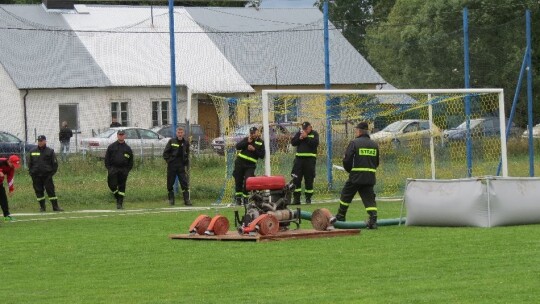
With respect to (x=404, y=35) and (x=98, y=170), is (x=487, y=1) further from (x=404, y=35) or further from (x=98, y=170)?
(x=98, y=170)

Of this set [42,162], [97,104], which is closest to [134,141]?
[97,104]

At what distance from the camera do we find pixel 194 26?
53.6m

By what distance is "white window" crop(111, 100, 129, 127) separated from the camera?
47297 mm

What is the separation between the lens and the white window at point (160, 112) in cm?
4844

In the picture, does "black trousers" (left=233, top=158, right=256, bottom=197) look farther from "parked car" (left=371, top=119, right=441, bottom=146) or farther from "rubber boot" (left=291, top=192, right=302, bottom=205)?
"parked car" (left=371, top=119, right=441, bottom=146)

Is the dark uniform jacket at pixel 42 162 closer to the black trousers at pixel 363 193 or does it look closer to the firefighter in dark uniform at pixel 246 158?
the firefighter in dark uniform at pixel 246 158

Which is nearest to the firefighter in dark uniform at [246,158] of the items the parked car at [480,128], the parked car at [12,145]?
the parked car at [480,128]

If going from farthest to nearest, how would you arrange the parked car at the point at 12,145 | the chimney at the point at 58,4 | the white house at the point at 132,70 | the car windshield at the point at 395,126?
the chimney at the point at 58,4 → the white house at the point at 132,70 → the parked car at the point at 12,145 → the car windshield at the point at 395,126

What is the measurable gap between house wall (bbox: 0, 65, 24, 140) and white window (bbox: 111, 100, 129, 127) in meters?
3.69

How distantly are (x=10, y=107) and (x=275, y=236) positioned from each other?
28914 millimetres

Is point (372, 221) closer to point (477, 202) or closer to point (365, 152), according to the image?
point (365, 152)

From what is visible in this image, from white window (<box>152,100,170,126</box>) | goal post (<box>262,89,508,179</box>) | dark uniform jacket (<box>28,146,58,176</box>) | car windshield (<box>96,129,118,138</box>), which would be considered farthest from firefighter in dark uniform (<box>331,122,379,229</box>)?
white window (<box>152,100,170,126</box>)

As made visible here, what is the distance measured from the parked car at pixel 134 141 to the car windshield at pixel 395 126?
10302 mm

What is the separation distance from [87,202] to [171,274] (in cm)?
1523
